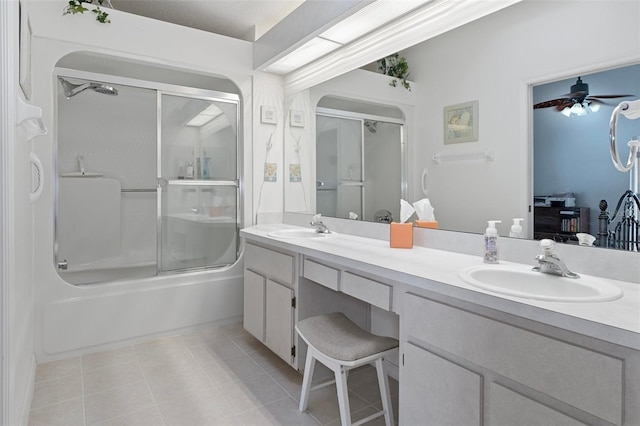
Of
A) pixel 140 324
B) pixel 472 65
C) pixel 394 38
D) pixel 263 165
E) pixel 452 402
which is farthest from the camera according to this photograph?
pixel 263 165

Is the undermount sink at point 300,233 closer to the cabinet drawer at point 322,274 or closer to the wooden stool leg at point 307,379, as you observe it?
the cabinet drawer at point 322,274

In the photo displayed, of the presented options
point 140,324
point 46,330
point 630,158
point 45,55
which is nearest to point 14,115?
point 45,55

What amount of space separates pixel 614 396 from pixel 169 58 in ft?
9.94

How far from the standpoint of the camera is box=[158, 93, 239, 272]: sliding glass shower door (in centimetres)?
293

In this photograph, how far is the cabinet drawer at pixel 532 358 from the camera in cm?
84

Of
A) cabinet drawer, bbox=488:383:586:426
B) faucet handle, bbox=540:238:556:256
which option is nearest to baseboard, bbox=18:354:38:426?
cabinet drawer, bbox=488:383:586:426

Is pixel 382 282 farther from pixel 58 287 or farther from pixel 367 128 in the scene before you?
pixel 58 287

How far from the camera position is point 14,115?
1.25 meters

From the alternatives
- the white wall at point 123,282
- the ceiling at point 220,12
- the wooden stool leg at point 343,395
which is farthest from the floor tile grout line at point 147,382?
the ceiling at point 220,12

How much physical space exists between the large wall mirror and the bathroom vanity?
1.05ft

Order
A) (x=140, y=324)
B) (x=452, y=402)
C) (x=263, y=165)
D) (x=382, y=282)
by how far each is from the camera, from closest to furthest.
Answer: (x=452, y=402) → (x=382, y=282) → (x=140, y=324) → (x=263, y=165)

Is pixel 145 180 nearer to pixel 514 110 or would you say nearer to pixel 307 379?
pixel 307 379

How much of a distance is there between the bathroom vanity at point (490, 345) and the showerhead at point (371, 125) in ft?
2.73

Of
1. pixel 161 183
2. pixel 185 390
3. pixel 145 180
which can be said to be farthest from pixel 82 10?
pixel 185 390
